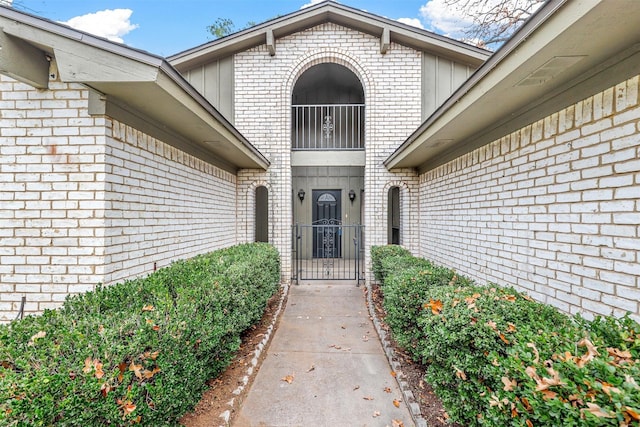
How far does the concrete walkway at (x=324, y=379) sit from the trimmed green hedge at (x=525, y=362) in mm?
790

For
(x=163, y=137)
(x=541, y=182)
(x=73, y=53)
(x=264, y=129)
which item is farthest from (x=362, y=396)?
(x=264, y=129)

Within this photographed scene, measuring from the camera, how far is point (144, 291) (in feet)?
9.20

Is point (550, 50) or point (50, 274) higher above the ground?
point (550, 50)

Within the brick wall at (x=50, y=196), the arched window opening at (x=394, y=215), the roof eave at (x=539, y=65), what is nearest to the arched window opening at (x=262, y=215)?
the arched window opening at (x=394, y=215)

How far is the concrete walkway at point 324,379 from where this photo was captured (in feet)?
9.78

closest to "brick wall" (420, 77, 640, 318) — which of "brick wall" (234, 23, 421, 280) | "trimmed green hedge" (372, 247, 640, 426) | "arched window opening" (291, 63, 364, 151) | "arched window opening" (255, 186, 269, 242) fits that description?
"trimmed green hedge" (372, 247, 640, 426)

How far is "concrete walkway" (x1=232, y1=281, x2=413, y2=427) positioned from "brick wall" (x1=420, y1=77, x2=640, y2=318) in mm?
1873

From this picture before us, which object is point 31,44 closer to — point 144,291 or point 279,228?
point 144,291

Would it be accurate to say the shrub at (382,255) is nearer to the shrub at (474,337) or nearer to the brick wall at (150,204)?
the shrub at (474,337)

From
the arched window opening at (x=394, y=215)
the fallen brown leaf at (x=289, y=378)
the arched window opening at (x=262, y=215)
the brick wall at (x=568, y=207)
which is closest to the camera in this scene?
the brick wall at (x=568, y=207)

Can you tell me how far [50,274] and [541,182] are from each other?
490cm

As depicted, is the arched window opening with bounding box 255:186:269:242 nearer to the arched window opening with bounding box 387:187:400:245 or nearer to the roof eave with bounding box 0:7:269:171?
the arched window opening with bounding box 387:187:400:245

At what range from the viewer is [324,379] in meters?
3.63

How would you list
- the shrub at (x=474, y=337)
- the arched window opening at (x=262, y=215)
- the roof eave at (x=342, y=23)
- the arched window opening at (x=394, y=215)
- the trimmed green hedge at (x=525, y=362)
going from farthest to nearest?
the arched window opening at (x=262, y=215) → the arched window opening at (x=394, y=215) → the roof eave at (x=342, y=23) → the shrub at (x=474, y=337) → the trimmed green hedge at (x=525, y=362)
